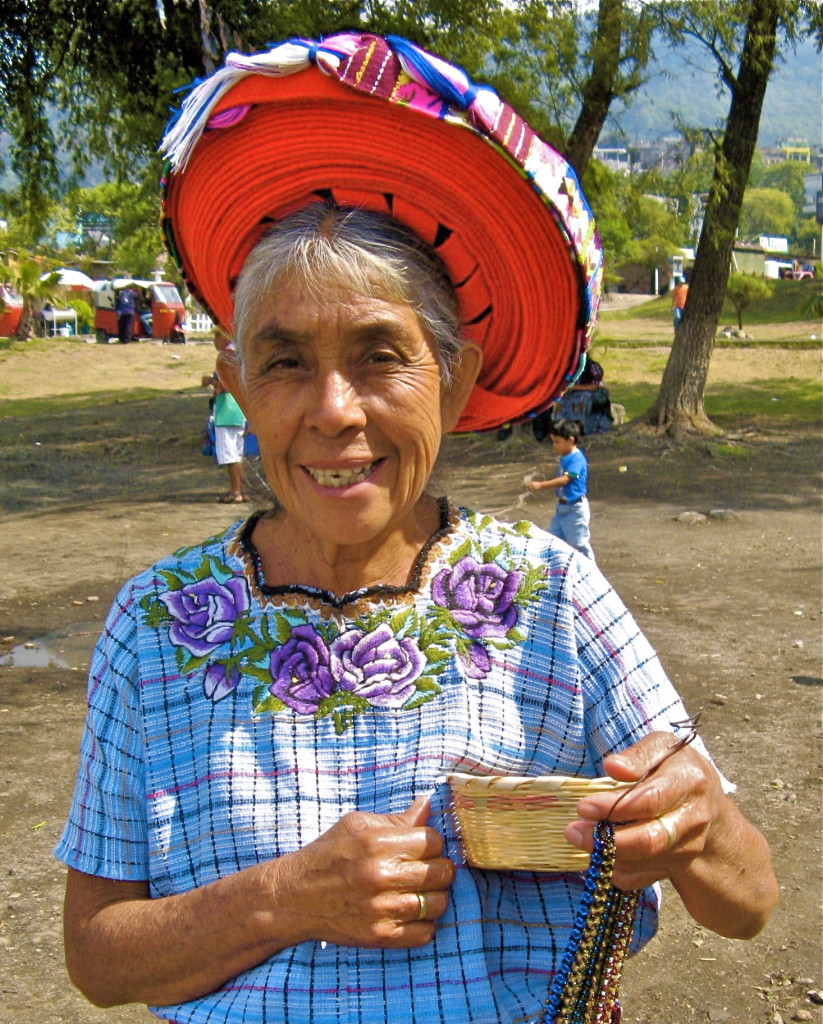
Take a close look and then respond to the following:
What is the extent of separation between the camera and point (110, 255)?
68.2m

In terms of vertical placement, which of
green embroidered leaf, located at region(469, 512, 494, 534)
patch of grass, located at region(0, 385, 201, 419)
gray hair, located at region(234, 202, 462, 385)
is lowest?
patch of grass, located at region(0, 385, 201, 419)

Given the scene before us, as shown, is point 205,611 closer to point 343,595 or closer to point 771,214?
point 343,595

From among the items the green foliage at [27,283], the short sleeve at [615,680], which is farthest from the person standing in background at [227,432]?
the green foliage at [27,283]

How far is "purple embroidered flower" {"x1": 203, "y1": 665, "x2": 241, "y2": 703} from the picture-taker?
1.68 meters

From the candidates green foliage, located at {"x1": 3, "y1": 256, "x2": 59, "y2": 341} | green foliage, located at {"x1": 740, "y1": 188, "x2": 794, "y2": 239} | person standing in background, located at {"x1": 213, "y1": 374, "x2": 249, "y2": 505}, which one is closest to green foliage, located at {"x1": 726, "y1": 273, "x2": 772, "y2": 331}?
green foliage, located at {"x1": 3, "y1": 256, "x2": 59, "y2": 341}

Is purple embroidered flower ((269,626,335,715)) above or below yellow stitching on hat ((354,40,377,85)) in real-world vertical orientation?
below

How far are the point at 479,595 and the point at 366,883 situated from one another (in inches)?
18.7

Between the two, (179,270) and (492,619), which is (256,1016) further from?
(179,270)

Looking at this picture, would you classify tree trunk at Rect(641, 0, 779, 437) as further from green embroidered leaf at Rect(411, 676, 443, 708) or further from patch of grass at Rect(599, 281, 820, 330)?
patch of grass at Rect(599, 281, 820, 330)

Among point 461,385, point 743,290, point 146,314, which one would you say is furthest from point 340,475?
point 146,314

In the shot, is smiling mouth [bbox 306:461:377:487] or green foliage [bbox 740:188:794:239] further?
green foliage [bbox 740:188:794:239]

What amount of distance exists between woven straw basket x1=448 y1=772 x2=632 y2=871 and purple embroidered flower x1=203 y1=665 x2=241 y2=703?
36 centimetres

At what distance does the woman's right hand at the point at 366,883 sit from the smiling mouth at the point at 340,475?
0.49m

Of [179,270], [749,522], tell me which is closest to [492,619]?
[179,270]
